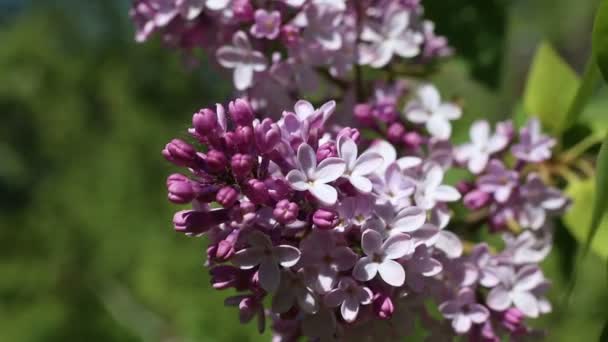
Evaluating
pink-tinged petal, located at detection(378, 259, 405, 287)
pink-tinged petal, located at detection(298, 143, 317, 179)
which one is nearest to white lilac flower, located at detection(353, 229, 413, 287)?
pink-tinged petal, located at detection(378, 259, 405, 287)

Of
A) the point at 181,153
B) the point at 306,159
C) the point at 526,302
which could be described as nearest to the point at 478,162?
the point at 526,302

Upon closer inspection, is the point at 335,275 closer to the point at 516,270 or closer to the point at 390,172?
the point at 390,172

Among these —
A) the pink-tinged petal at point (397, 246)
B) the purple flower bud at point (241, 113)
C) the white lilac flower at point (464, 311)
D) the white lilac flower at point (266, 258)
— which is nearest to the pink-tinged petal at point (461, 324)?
the white lilac flower at point (464, 311)

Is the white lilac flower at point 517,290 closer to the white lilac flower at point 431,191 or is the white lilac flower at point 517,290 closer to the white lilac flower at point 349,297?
the white lilac flower at point 431,191

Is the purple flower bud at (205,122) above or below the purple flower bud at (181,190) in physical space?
above

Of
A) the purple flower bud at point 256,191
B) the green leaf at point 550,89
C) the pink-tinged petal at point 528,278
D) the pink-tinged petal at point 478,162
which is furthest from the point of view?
the green leaf at point 550,89

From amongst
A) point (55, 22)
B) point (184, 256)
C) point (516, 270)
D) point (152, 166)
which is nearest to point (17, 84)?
point (55, 22)

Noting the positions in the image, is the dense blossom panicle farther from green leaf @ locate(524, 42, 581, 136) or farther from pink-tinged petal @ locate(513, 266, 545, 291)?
green leaf @ locate(524, 42, 581, 136)
